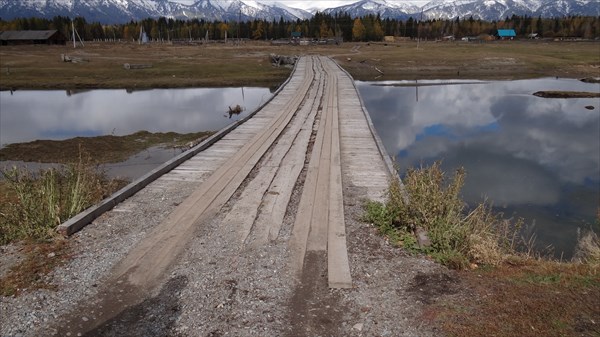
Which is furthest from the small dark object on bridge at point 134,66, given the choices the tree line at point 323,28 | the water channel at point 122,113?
the tree line at point 323,28

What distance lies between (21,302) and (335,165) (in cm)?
810

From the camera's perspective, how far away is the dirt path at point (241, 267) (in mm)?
5531

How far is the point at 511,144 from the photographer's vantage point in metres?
23.5

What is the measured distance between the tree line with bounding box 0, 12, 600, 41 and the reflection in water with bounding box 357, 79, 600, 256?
322 feet

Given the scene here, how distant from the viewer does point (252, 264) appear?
6.93 m

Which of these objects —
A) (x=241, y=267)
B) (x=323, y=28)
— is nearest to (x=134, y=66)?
(x=241, y=267)

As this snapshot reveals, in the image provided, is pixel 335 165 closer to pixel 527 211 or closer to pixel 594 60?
pixel 527 211

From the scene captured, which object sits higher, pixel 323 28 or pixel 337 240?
pixel 323 28

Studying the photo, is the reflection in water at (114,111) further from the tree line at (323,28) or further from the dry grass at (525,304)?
the tree line at (323,28)

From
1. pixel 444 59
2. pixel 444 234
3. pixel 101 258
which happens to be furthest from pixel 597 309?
pixel 444 59

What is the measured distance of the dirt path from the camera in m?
5.53

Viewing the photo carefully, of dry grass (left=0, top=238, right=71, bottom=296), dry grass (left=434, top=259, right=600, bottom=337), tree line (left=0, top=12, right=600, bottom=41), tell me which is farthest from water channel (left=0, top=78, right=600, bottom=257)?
tree line (left=0, top=12, right=600, bottom=41)

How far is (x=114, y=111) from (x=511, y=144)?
994 inches

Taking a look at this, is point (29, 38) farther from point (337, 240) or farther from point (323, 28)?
point (337, 240)
